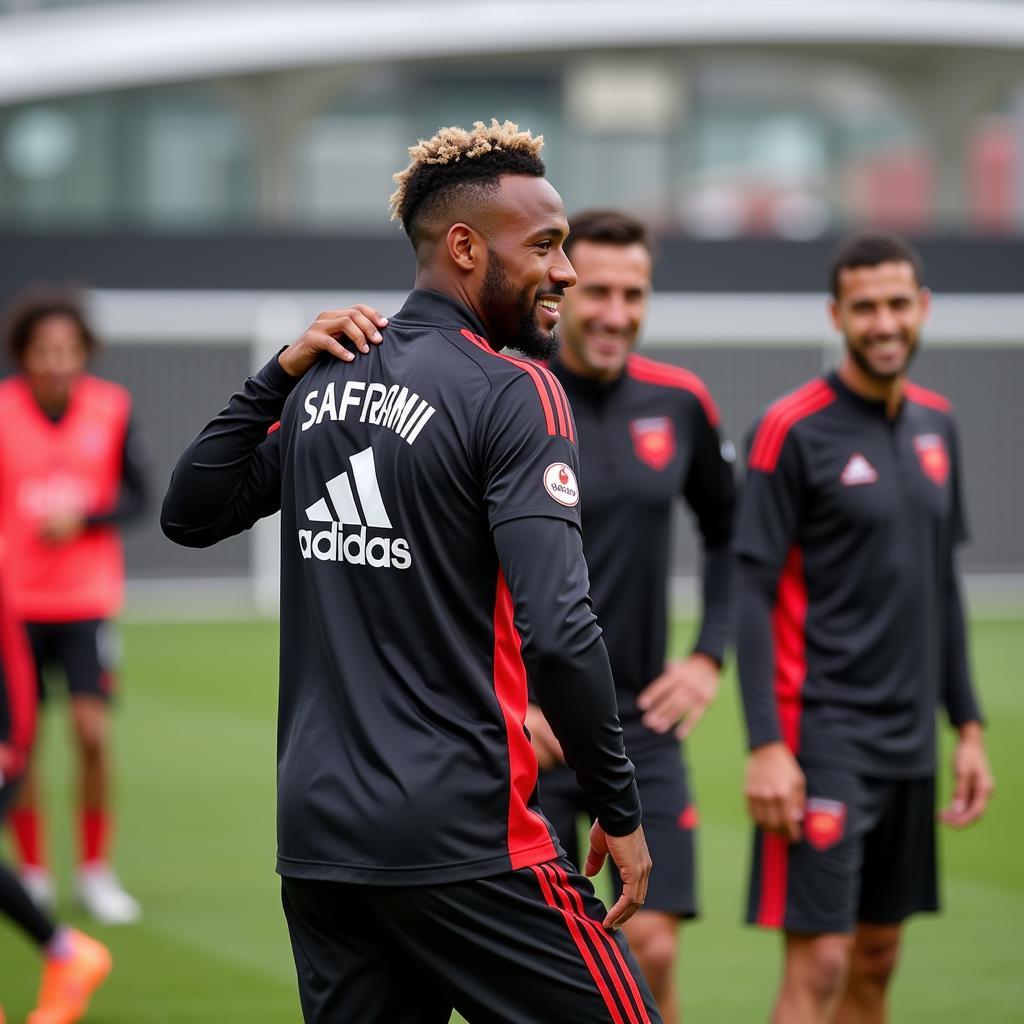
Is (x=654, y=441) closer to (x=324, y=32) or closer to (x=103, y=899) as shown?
(x=103, y=899)

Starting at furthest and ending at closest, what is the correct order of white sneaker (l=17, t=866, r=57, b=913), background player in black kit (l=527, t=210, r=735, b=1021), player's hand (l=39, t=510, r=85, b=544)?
player's hand (l=39, t=510, r=85, b=544)
white sneaker (l=17, t=866, r=57, b=913)
background player in black kit (l=527, t=210, r=735, b=1021)

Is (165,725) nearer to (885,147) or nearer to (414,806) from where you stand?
(414,806)

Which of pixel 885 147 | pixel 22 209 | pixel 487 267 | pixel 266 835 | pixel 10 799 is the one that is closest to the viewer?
pixel 487 267

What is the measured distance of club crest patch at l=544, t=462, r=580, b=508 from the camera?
297cm

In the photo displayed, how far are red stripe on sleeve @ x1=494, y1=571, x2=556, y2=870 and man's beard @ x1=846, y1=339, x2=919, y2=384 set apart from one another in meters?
2.06

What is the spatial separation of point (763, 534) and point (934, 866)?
103cm

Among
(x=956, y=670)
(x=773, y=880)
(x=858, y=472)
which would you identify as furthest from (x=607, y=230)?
(x=773, y=880)

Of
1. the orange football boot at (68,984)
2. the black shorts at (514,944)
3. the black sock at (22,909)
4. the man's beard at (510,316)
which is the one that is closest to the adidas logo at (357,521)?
the man's beard at (510,316)

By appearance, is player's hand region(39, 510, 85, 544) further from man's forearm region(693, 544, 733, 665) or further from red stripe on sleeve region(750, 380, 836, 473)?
red stripe on sleeve region(750, 380, 836, 473)

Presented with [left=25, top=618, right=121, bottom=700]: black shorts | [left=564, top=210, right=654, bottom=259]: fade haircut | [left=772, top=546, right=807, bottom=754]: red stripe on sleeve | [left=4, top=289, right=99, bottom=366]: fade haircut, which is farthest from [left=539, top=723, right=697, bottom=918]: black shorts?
[left=4, top=289, right=99, bottom=366]: fade haircut

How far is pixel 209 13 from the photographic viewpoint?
29.0m

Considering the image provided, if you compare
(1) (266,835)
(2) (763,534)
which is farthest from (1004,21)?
(2) (763,534)

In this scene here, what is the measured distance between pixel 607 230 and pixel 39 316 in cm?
335

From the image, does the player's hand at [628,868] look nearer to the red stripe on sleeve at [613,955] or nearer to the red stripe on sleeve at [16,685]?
the red stripe on sleeve at [613,955]
